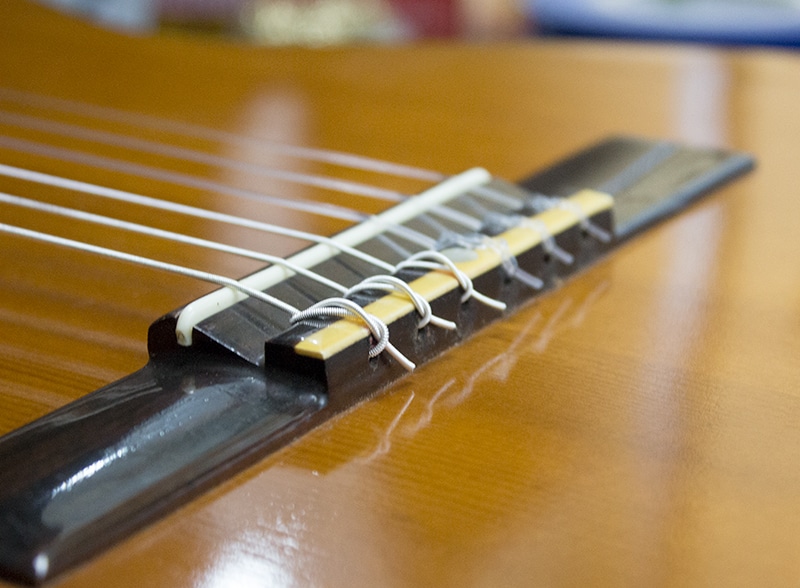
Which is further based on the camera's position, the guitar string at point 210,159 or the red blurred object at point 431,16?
the red blurred object at point 431,16

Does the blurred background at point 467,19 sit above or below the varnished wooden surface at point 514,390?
below

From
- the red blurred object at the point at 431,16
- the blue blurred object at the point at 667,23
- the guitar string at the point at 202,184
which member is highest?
the guitar string at the point at 202,184

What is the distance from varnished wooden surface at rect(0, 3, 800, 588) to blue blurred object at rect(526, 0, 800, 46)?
1.76 meters

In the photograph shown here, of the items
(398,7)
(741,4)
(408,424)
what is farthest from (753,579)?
(398,7)

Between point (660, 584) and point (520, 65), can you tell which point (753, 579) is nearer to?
point (660, 584)

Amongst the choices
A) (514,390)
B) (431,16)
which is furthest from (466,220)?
(431,16)

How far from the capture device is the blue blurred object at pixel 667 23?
8.82ft

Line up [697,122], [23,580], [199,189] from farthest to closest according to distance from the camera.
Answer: [697,122] < [199,189] < [23,580]

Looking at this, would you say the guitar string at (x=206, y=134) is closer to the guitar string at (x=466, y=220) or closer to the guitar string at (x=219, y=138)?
the guitar string at (x=219, y=138)

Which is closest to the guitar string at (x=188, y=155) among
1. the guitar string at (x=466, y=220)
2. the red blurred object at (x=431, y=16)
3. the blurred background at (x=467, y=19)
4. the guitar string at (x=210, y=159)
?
the guitar string at (x=210, y=159)

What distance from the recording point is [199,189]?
0.84 m

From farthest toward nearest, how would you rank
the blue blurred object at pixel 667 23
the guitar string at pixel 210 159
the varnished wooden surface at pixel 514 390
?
the blue blurred object at pixel 667 23, the guitar string at pixel 210 159, the varnished wooden surface at pixel 514 390

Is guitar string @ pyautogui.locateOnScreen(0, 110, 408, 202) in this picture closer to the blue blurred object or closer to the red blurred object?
the blue blurred object

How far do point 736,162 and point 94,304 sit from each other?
527mm
